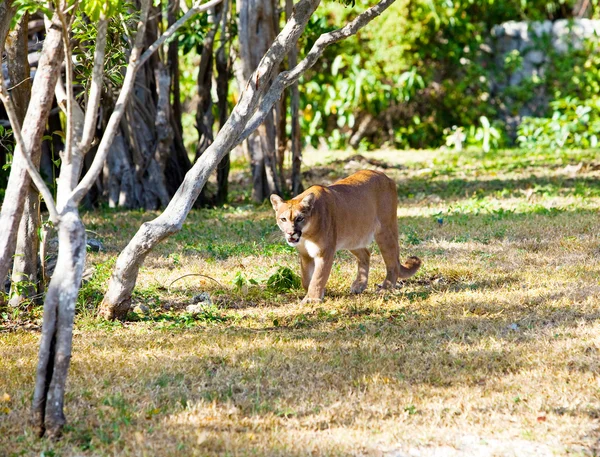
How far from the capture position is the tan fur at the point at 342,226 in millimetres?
6605

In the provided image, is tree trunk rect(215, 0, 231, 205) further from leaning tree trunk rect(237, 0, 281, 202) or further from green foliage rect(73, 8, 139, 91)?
green foliage rect(73, 8, 139, 91)

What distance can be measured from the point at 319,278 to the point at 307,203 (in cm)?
58

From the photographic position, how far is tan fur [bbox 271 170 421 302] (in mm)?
6605

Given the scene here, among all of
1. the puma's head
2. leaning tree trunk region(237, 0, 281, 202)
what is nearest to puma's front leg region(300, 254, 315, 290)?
the puma's head

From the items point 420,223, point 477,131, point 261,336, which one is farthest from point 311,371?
point 477,131

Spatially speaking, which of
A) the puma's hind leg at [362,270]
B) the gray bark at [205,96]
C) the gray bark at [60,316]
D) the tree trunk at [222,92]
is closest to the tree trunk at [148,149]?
the gray bark at [205,96]

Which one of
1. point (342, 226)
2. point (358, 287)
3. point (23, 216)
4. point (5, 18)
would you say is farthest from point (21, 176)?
point (358, 287)

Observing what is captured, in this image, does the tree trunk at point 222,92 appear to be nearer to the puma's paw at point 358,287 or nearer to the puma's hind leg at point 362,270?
the puma's hind leg at point 362,270

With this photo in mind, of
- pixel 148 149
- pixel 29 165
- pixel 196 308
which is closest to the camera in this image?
pixel 29 165

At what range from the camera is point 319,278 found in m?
6.65

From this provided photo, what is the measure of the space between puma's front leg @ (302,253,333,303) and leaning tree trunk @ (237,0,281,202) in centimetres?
434

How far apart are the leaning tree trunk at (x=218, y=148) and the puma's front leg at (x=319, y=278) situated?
120cm

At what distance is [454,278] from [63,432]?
3.98 metres

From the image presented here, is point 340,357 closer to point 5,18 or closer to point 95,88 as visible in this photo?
point 95,88
